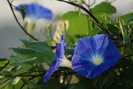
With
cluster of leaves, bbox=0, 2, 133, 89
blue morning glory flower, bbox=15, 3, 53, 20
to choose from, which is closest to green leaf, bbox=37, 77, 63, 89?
cluster of leaves, bbox=0, 2, 133, 89

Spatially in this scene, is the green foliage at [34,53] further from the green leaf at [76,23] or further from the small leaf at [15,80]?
the green leaf at [76,23]

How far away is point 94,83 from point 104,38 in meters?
0.14

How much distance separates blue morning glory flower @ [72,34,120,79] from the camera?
1.86 feet

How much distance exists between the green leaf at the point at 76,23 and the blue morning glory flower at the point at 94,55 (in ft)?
0.99

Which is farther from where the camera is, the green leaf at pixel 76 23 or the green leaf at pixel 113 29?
the green leaf at pixel 76 23

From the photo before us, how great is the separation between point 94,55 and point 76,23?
1.10 feet

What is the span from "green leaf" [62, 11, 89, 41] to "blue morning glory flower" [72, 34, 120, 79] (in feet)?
0.99

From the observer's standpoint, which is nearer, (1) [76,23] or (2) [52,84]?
(2) [52,84]

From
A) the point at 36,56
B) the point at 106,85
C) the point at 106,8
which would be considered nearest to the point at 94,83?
the point at 106,85

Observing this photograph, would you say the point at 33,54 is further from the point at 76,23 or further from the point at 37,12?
the point at 37,12

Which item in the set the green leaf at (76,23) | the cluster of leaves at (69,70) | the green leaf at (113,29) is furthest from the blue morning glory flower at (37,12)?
the green leaf at (113,29)

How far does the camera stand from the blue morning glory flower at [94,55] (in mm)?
568

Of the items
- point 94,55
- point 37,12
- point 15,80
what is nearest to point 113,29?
point 94,55

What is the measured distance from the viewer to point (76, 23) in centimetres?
93
